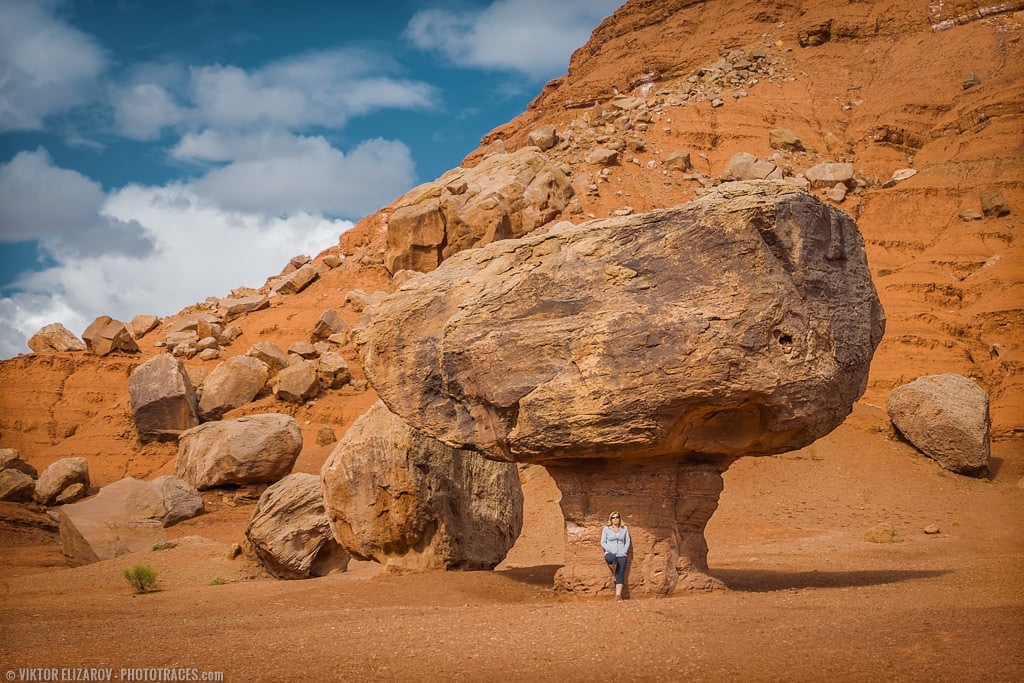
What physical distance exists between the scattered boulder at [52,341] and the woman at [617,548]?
3014 centimetres

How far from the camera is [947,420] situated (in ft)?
69.2

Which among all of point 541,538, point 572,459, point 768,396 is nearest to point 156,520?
point 541,538

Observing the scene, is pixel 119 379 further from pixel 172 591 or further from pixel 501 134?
pixel 501 134

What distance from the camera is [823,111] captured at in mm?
43656

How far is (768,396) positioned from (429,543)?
6243mm

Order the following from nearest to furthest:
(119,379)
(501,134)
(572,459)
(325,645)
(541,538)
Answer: (325,645) → (572,459) → (541,538) → (119,379) → (501,134)

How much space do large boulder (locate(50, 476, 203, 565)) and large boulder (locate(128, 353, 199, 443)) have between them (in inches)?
259

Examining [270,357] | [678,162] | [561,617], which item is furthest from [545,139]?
[561,617]


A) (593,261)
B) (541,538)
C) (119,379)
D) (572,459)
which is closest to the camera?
(593,261)

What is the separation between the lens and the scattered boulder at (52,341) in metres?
34.2

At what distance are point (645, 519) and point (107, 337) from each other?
96.6 ft

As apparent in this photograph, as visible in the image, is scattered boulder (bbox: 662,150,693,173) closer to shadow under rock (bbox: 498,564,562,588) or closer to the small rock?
the small rock

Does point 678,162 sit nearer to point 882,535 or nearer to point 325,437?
point 325,437

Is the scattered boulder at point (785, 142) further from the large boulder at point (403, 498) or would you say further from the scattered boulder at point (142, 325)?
the large boulder at point (403, 498)
